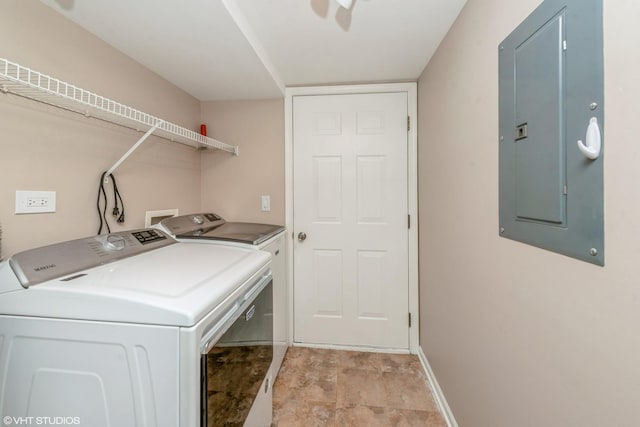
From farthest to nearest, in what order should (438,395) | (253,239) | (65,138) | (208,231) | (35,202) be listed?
(208,231) < (438,395) < (253,239) < (65,138) < (35,202)

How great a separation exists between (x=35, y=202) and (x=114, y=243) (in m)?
0.32

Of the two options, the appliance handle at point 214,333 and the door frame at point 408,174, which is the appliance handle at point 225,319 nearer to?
the appliance handle at point 214,333

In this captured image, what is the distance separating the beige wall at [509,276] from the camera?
1.88ft

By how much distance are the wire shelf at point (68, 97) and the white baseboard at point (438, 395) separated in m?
2.15

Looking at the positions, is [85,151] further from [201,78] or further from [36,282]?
[201,78]

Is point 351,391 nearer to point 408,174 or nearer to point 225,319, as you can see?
point 225,319

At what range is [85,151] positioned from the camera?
1281mm

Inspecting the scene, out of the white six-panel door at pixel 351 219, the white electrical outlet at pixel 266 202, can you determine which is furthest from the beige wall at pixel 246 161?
the white six-panel door at pixel 351 219

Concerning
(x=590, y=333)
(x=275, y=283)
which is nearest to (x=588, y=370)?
(x=590, y=333)

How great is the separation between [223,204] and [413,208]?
1.56 metres

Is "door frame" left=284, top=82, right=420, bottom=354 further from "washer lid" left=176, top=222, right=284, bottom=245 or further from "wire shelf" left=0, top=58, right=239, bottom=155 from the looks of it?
"wire shelf" left=0, top=58, right=239, bottom=155

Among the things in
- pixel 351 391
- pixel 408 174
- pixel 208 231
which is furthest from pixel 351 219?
pixel 351 391

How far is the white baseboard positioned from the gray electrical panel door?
115 cm

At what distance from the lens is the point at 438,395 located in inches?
64.6
